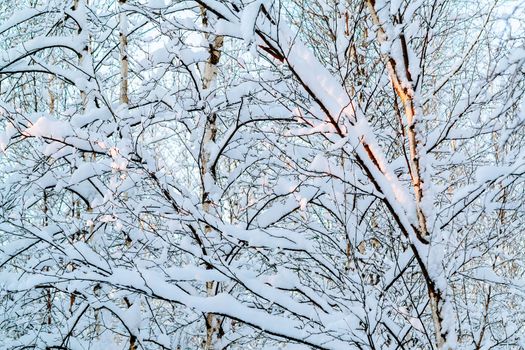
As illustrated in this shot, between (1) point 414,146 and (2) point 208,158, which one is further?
(2) point 208,158

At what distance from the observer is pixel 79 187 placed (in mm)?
4262

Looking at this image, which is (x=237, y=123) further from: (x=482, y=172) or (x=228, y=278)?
(x=482, y=172)

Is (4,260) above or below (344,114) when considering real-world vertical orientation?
above

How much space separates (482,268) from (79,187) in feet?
10.9

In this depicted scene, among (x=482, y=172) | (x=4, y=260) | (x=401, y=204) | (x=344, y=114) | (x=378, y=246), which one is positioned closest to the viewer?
A: (x=482, y=172)

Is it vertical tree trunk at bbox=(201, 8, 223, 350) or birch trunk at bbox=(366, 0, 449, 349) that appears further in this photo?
vertical tree trunk at bbox=(201, 8, 223, 350)

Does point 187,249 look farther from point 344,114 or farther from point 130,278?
point 344,114

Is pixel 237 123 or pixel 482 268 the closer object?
pixel 482 268

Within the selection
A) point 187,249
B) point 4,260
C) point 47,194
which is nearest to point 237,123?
point 187,249

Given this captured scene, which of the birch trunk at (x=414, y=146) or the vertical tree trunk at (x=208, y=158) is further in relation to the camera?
the vertical tree trunk at (x=208, y=158)

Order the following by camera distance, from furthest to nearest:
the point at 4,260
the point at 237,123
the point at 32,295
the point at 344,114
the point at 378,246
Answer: the point at 32,295 < the point at 378,246 < the point at 4,260 < the point at 237,123 < the point at 344,114

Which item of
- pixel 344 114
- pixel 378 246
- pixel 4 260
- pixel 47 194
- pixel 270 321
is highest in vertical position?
pixel 47 194

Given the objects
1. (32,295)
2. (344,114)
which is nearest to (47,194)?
(32,295)

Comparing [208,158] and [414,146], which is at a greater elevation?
[208,158]
